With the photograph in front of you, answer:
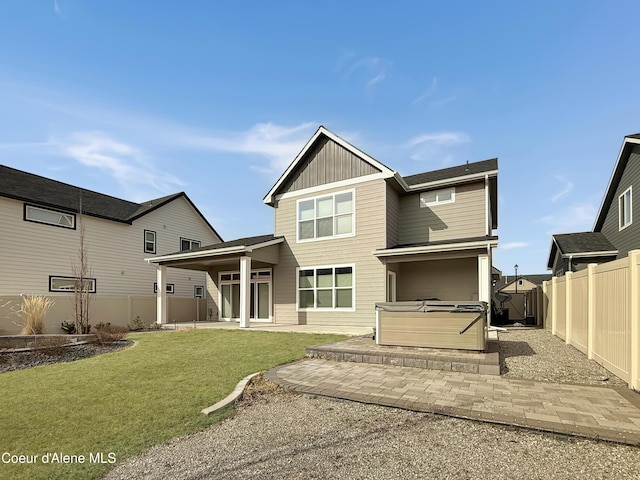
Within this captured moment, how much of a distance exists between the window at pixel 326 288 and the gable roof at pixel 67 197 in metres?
12.2

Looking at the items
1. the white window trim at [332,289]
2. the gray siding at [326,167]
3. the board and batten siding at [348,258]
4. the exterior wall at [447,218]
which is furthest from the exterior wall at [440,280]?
the gray siding at [326,167]

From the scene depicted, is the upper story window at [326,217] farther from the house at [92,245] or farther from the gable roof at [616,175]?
the gable roof at [616,175]

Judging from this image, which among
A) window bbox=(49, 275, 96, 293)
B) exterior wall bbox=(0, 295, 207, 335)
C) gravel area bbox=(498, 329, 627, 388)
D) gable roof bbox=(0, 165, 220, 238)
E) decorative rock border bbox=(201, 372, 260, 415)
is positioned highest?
gable roof bbox=(0, 165, 220, 238)

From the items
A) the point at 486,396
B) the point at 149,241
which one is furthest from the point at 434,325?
the point at 149,241

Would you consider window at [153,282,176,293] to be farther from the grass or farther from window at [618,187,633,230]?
window at [618,187,633,230]

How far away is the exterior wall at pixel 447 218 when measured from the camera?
44.1 ft

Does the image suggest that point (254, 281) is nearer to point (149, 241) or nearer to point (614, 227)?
point (149, 241)

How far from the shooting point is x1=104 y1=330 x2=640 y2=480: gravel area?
9.25 feet

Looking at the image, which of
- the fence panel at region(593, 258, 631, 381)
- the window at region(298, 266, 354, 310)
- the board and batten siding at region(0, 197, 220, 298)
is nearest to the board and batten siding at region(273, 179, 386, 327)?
the window at region(298, 266, 354, 310)

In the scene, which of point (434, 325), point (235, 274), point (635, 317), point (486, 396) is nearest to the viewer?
point (486, 396)

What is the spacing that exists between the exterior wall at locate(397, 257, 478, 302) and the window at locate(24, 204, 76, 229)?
1695 cm

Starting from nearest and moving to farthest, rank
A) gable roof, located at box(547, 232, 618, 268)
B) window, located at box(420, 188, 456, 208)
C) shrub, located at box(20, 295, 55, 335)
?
shrub, located at box(20, 295, 55, 335) → window, located at box(420, 188, 456, 208) → gable roof, located at box(547, 232, 618, 268)

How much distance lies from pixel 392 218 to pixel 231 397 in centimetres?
1083

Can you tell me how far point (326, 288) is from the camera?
14516 millimetres
